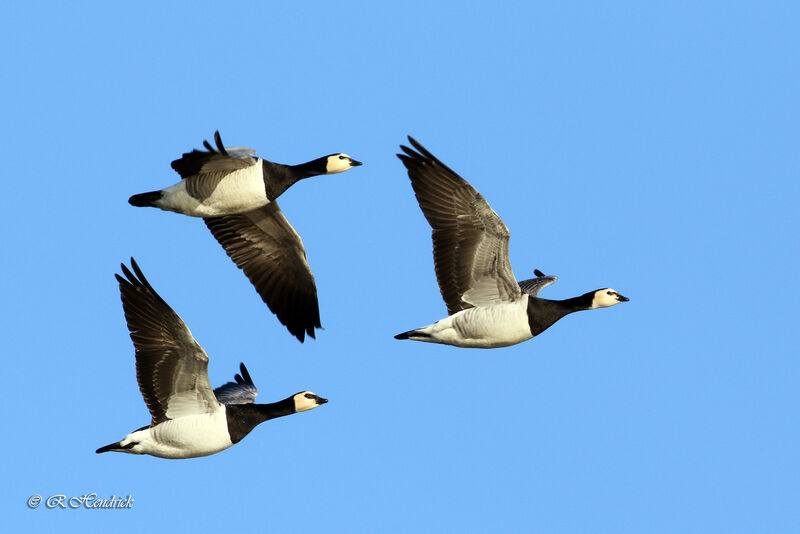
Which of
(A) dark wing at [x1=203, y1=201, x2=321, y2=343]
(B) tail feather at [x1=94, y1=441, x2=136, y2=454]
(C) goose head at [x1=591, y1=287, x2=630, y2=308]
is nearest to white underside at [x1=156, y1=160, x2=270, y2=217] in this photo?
(A) dark wing at [x1=203, y1=201, x2=321, y2=343]

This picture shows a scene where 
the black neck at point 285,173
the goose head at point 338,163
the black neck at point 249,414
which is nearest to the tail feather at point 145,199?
the black neck at point 285,173

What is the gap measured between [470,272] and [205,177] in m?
3.83

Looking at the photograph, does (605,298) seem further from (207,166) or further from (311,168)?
(207,166)

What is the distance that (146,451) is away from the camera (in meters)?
16.1

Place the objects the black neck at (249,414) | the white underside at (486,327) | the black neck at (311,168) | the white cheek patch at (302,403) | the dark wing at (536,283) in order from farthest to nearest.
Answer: the dark wing at (536,283) < the black neck at (311,168) < the white cheek patch at (302,403) < the white underside at (486,327) < the black neck at (249,414)

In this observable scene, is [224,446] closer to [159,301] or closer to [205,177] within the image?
[159,301]

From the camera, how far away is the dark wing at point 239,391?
59.3 feet

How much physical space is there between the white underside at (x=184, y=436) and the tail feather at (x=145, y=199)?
11.5 feet

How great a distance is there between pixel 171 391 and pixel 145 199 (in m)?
3.34

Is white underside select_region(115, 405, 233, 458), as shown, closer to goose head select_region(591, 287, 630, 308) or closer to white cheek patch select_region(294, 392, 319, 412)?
white cheek patch select_region(294, 392, 319, 412)

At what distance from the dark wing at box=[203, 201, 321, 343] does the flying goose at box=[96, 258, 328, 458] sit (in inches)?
135

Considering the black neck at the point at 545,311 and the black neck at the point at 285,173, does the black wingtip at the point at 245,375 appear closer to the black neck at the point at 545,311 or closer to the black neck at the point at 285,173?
the black neck at the point at 285,173

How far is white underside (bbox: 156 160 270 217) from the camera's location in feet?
57.3

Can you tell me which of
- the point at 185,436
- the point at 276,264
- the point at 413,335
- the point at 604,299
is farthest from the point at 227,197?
the point at 604,299
